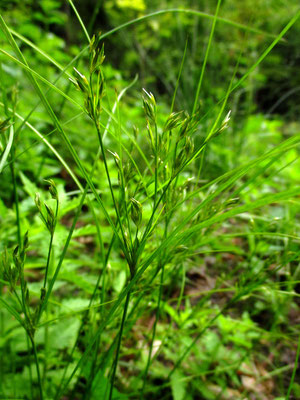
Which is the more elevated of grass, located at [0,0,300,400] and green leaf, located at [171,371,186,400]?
grass, located at [0,0,300,400]

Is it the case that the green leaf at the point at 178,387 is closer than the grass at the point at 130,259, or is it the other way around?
the grass at the point at 130,259

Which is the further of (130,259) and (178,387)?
(178,387)

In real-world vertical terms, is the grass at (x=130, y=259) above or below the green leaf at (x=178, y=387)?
above

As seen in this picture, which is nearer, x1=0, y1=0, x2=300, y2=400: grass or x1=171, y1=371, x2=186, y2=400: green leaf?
x1=0, y1=0, x2=300, y2=400: grass

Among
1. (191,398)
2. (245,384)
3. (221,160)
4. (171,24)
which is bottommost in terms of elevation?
(245,384)

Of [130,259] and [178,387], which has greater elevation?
[130,259]

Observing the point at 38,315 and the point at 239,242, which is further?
the point at 239,242

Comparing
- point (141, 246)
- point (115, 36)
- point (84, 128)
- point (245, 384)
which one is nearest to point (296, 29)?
point (115, 36)

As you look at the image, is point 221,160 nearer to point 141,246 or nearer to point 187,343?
point 187,343
